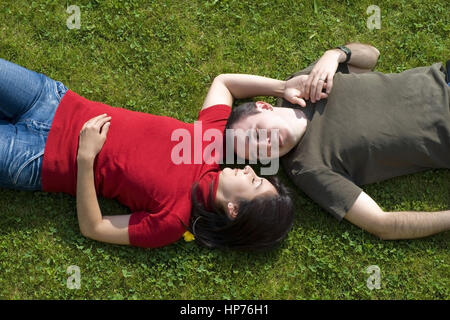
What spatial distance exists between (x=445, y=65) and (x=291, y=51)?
1.54m

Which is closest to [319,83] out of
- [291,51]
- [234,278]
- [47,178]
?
[291,51]

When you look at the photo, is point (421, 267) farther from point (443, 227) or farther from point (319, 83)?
point (319, 83)

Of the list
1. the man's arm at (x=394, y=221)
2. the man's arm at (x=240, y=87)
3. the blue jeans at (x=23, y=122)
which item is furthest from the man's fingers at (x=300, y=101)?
the blue jeans at (x=23, y=122)

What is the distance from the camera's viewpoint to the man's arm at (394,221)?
13.6 feet

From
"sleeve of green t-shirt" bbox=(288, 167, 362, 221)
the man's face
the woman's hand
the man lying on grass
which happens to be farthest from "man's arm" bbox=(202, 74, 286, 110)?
the woman's hand

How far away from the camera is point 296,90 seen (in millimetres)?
4281

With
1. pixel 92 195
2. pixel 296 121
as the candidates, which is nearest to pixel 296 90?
pixel 296 121

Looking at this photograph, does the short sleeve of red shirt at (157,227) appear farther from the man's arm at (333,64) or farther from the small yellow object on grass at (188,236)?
the man's arm at (333,64)

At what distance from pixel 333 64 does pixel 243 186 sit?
142 cm

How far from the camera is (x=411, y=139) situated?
4121 mm

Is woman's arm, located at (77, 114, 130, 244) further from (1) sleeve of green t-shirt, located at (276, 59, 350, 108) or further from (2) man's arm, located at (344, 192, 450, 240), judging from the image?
(2) man's arm, located at (344, 192, 450, 240)

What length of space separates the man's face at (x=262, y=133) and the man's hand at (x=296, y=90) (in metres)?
0.27

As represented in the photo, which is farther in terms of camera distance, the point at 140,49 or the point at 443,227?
the point at 140,49

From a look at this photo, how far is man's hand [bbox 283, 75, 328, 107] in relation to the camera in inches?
166
